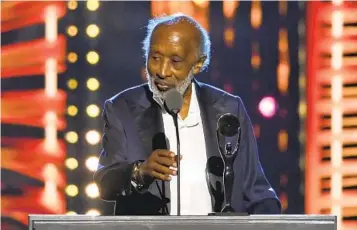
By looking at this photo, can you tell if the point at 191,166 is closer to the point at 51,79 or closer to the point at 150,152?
the point at 150,152

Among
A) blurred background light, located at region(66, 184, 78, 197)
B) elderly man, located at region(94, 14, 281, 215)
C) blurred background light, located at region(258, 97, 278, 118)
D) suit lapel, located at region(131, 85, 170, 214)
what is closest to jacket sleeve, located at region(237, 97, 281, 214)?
elderly man, located at region(94, 14, 281, 215)

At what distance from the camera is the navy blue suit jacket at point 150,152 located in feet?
7.63

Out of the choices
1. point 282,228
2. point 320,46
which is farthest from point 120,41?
point 282,228

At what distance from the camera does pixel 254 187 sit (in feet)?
7.88

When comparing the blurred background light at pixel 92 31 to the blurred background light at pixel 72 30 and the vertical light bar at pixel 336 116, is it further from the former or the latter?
the vertical light bar at pixel 336 116

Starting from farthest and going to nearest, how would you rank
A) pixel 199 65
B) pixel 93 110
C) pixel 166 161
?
pixel 93 110 → pixel 199 65 → pixel 166 161

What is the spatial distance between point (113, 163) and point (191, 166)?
0.71 feet

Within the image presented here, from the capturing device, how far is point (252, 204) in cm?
239

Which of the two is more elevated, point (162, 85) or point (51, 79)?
point (51, 79)

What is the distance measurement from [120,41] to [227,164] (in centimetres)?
186

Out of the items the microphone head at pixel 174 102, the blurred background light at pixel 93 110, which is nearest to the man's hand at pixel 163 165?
the microphone head at pixel 174 102

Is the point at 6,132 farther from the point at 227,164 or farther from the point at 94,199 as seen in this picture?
the point at 227,164

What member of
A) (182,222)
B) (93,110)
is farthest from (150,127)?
(93,110)

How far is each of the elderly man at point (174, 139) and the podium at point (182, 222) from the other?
378mm
